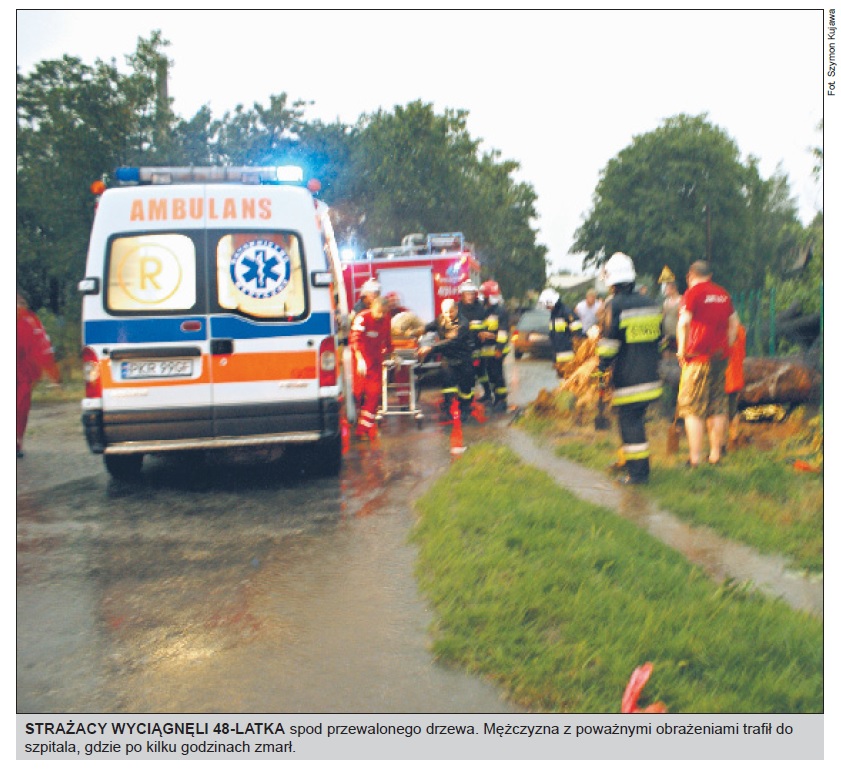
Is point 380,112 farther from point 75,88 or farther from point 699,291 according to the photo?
point 699,291

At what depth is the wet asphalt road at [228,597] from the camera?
3641 mm

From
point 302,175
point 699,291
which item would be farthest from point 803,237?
point 302,175

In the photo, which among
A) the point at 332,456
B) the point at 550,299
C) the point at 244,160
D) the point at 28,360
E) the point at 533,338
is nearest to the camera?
the point at 332,456

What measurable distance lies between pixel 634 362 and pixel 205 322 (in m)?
3.52

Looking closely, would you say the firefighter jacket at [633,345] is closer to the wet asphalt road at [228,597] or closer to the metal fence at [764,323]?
the wet asphalt road at [228,597]

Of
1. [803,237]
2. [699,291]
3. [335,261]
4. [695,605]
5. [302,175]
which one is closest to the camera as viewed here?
[695,605]

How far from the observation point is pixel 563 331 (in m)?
11.6

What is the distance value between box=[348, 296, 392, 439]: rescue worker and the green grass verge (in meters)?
4.45

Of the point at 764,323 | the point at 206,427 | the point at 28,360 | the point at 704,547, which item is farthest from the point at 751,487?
the point at 28,360

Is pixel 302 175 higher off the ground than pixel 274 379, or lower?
higher

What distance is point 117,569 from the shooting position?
17.8ft

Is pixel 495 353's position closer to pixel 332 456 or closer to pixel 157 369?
pixel 332 456

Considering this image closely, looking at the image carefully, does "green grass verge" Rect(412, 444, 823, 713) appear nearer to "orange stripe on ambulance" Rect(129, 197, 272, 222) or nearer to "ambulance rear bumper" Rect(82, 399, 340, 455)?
"ambulance rear bumper" Rect(82, 399, 340, 455)

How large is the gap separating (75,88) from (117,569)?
16076 millimetres
